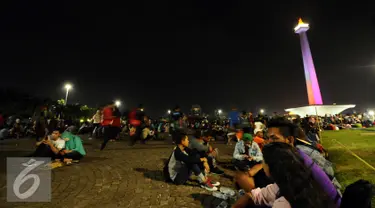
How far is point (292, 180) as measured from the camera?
1.74 metres

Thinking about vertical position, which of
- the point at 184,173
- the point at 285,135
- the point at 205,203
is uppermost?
the point at 285,135

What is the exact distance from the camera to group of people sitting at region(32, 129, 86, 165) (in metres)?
6.81

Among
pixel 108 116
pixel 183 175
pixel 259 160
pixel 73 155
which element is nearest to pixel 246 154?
pixel 259 160

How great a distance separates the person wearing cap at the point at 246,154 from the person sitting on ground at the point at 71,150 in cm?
561

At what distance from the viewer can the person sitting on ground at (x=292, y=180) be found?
168 cm

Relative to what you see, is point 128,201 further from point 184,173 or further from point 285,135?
point 285,135

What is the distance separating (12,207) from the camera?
3816 mm

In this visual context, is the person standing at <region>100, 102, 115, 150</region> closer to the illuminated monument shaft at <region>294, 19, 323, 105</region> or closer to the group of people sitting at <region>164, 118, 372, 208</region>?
the group of people sitting at <region>164, 118, 372, 208</region>

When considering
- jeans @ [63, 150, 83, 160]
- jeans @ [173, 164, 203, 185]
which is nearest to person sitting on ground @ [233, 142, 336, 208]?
jeans @ [173, 164, 203, 185]

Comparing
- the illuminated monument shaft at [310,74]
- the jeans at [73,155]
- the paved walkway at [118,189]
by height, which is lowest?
the paved walkway at [118,189]

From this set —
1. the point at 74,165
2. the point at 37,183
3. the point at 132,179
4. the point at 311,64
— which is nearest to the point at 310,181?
the point at 132,179

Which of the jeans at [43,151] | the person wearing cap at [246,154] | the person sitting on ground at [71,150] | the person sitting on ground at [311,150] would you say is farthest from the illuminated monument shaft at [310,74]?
the jeans at [43,151]

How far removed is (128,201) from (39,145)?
15.3 ft

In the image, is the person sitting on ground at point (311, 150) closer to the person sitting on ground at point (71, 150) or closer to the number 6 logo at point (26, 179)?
the number 6 logo at point (26, 179)
